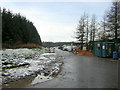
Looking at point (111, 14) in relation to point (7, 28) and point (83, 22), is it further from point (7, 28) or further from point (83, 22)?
point (7, 28)

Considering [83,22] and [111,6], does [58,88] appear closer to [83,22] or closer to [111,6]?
[111,6]

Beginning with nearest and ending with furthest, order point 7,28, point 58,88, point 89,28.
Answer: point 58,88, point 89,28, point 7,28

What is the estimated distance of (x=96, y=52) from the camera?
2216 cm

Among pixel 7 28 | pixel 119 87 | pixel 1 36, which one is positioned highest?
pixel 7 28

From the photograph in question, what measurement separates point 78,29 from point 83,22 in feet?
8.06

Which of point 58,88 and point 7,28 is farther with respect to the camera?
point 7,28

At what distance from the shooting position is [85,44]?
3816 centimetres

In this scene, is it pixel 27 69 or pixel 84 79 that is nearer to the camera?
pixel 84 79

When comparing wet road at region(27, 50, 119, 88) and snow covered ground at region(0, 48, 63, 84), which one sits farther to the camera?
snow covered ground at region(0, 48, 63, 84)

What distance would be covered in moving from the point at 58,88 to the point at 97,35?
31465 millimetres

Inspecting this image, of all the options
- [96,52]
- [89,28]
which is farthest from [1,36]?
[96,52]

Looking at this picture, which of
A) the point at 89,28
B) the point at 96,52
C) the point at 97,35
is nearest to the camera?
the point at 96,52

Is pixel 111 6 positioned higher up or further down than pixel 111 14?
higher up

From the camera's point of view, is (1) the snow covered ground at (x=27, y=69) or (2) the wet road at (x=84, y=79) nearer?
(2) the wet road at (x=84, y=79)
